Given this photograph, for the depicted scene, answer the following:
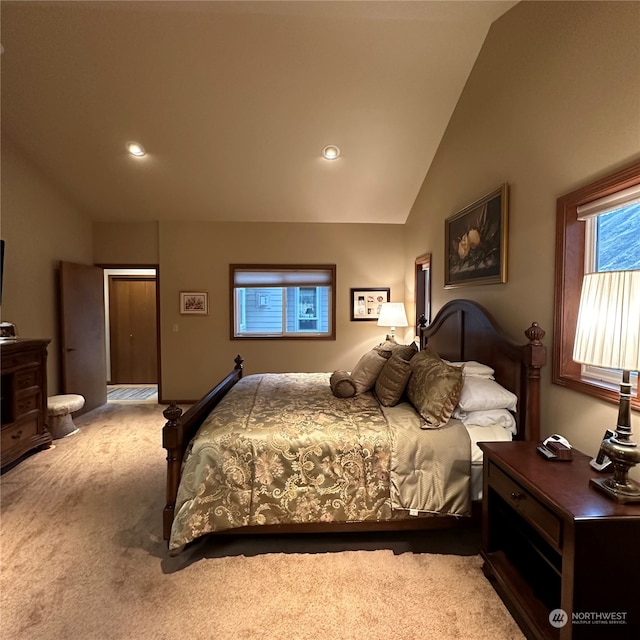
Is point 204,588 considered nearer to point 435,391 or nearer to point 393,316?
point 435,391

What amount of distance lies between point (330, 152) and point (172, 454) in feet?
11.0

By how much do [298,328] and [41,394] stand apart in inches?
121

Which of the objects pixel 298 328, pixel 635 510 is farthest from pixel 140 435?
pixel 635 510

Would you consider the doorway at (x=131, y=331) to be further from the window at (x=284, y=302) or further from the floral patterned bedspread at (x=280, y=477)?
the floral patterned bedspread at (x=280, y=477)

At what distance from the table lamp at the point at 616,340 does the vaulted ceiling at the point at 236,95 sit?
92.3 inches

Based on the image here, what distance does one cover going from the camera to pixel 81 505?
2.54 metres

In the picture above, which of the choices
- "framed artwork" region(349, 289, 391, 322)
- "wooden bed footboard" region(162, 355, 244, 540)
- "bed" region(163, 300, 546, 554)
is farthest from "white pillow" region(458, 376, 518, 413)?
"framed artwork" region(349, 289, 391, 322)

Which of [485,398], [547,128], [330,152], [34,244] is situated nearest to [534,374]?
[485,398]

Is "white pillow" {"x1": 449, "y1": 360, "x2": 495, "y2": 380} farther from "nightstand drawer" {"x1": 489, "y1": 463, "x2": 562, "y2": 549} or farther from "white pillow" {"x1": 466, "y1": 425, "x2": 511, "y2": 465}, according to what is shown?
"nightstand drawer" {"x1": 489, "y1": 463, "x2": 562, "y2": 549}

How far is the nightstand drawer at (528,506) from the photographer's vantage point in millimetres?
1306

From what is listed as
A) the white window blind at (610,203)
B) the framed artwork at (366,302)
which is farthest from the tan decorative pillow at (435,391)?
the framed artwork at (366,302)

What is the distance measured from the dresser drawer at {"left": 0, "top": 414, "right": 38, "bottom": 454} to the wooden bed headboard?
3894mm

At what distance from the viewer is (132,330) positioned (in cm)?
650

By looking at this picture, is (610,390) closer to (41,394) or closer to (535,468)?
(535,468)
